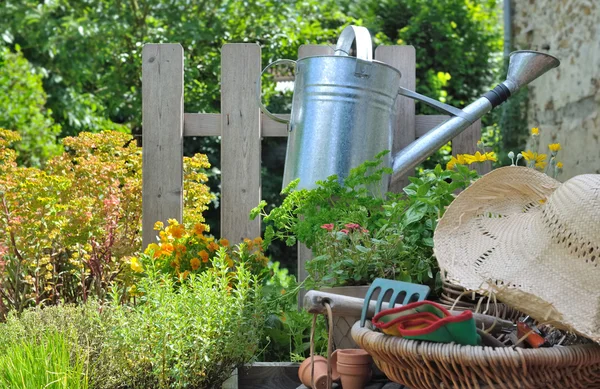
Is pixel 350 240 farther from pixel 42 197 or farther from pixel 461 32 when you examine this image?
pixel 461 32

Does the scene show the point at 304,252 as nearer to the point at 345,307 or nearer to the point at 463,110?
the point at 463,110

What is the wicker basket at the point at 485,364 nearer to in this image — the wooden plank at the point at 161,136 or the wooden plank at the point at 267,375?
the wooden plank at the point at 267,375

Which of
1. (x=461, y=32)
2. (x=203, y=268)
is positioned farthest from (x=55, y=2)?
(x=203, y=268)

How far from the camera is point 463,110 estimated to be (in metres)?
2.94

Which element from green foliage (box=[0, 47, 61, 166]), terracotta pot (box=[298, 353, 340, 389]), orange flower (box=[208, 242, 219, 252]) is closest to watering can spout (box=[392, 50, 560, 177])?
orange flower (box=[208, 242, 219, 252])

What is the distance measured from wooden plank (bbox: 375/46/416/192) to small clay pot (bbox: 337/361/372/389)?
144 centimetres

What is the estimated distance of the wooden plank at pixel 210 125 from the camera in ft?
10.2

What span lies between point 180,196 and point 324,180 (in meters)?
0.68

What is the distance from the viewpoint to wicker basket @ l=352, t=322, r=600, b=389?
1.39 m

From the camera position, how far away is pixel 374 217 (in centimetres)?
249

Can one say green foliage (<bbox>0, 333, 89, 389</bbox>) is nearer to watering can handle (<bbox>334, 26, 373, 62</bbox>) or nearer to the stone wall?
watering can handle (<bbox>334, 26, 373, 62</bbox>)

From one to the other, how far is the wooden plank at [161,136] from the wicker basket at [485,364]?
1.71 m

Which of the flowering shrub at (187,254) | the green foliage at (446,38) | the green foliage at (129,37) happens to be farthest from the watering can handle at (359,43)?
the green foliage at (446,38)

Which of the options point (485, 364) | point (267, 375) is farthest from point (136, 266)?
point (485, 364)
